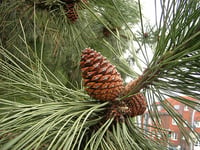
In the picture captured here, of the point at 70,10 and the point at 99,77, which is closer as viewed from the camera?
the point at 99,77

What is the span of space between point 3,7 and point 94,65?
0.49m

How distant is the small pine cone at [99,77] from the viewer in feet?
1.28

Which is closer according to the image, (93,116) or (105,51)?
(93,116)

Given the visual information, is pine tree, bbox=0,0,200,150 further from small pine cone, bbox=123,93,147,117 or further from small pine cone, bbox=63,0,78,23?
small pine cone, bbox=63,0,78,23

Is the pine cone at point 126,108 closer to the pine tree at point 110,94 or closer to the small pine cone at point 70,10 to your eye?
the pine tree at point 110,94

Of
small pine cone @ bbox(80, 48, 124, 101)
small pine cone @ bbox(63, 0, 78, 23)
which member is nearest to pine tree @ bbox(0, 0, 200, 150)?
small pine cone @ bbox(80, 48, 124, 101)

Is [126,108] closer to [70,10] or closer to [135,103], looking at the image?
[135,103]

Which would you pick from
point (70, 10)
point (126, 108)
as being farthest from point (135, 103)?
point (70, 10)

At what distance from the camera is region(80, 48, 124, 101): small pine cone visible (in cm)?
39

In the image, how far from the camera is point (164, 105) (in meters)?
0.42

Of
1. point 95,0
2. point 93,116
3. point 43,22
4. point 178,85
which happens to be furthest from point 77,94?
point 43,22

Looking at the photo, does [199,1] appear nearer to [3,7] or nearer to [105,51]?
[3,7]

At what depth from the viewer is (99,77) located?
0.39m

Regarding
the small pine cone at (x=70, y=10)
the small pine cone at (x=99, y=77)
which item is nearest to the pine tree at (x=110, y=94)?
the small pine cone at (x=99, y=77)
